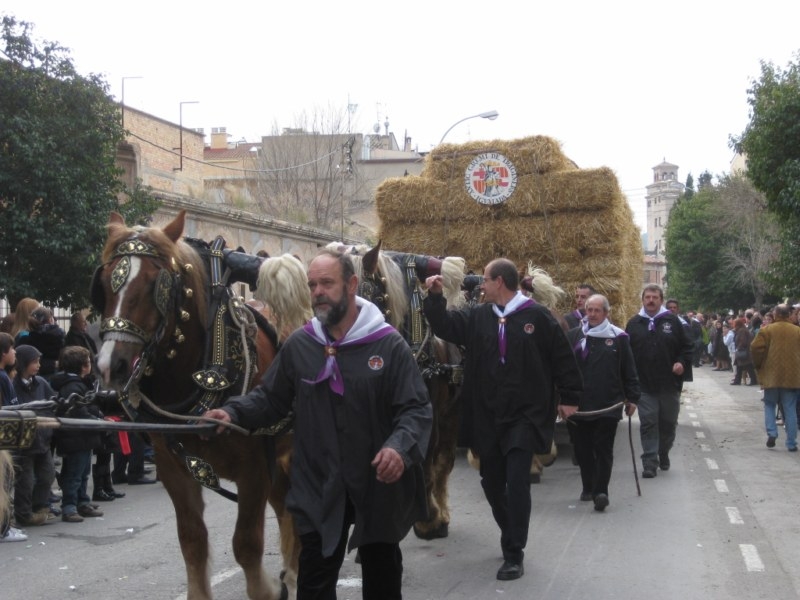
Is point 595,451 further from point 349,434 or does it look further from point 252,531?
point 349,434

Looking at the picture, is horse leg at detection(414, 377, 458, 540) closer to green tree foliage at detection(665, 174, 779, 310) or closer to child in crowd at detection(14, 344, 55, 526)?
child in crowd at detection(14, 344, 55, 526)

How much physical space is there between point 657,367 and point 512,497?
5149 mm

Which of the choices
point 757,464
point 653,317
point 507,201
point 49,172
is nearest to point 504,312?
point 653,317

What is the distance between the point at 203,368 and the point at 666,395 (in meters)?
7.29

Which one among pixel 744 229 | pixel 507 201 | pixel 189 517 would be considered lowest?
pixel 189 517

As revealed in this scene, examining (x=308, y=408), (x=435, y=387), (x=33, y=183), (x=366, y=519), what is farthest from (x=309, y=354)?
(x=33, y=183)

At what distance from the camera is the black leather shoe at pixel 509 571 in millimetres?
6539

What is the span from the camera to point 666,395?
446 inches

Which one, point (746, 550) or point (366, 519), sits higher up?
point (366, 519)

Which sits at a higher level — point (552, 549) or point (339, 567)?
point (339, 567)

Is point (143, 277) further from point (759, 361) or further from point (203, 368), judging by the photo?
point (759, 361)

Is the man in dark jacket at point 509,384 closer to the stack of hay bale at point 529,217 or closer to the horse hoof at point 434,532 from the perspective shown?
the horse hoof at point 434,532

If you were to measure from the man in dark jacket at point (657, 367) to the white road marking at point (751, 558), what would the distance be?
347 cm

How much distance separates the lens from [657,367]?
11.3 m
